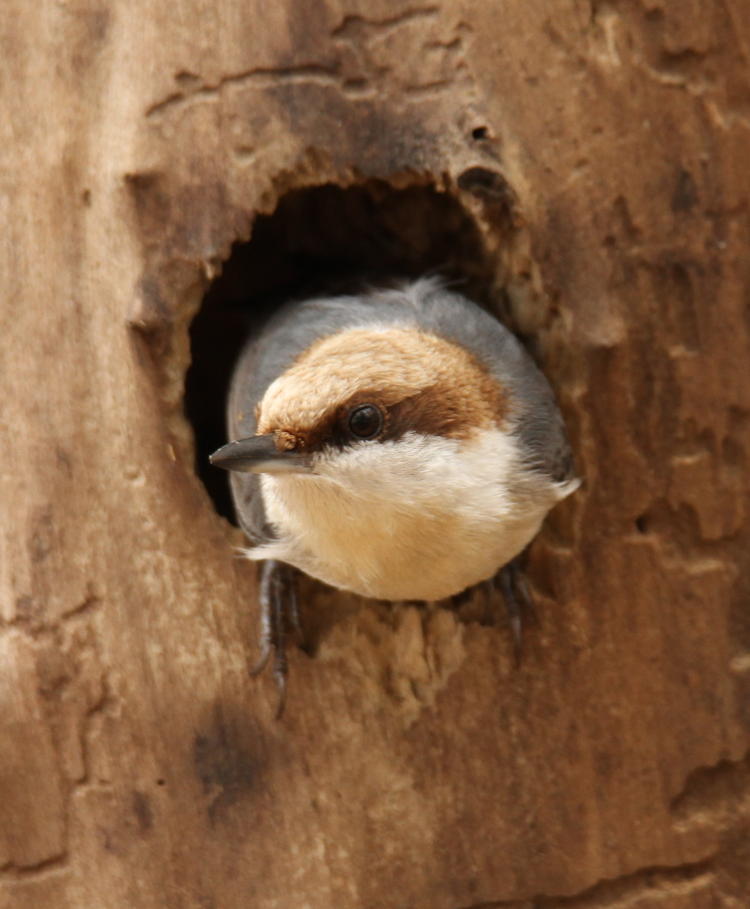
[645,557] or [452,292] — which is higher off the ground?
[452,292]

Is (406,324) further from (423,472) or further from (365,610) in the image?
(365,610)

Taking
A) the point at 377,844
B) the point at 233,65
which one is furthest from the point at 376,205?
the point at 377,844

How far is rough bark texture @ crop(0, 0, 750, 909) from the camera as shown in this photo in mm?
2414

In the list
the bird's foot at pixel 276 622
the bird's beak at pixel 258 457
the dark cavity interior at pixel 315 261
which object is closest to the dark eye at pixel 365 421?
the bird's beak at pixel 258 457

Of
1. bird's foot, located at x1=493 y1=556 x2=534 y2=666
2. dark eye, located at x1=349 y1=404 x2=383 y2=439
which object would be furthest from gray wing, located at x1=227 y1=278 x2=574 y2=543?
dark eye, located at x1=349 y1=404 x2=383 y2=439

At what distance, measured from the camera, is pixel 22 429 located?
7.97ft

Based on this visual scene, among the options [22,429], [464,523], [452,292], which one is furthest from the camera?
[452,292]

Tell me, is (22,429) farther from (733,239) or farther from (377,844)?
(733,239)

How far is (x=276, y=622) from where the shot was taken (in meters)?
2.42

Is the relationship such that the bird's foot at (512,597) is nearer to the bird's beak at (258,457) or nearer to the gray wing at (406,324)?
the gray wing at (406,324)

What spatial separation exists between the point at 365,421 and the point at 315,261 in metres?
1.05

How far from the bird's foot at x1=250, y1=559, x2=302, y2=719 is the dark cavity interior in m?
0.45

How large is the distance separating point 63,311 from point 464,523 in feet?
3.13

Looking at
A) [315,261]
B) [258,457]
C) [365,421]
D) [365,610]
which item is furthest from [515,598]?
[315,261]
